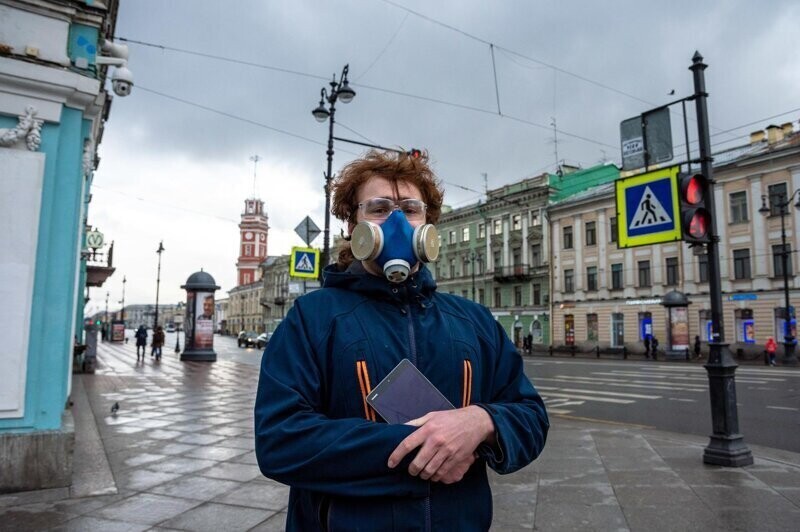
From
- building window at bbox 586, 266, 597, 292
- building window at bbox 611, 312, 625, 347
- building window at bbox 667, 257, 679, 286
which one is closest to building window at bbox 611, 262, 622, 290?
building window at bbox 586, 266, 597, 292

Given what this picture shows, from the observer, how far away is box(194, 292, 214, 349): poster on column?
88.3 ft

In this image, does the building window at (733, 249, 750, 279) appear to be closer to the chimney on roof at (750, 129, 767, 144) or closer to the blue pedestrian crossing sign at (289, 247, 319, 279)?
the chimney on roof at (750, 129, 767, 144)

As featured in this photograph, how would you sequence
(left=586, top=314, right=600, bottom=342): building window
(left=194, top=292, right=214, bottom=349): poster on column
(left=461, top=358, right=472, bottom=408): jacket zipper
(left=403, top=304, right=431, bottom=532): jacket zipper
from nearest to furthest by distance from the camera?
(left=403, top=304, right=431, bottom=532): jacket zipper, (left=461, top=358, right=472, bottom=408): jacket zipper, (left=194, top=292, right=214, bottom=349): poster on column, (left=586, top=314, right=600, bottom=342): building window

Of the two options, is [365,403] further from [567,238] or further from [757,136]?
[567,238]

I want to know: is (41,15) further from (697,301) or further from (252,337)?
(252,337)

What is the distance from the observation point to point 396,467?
151 cm

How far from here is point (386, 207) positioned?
198 centimetres

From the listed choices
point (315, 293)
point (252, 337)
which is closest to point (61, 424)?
point (315, 293)

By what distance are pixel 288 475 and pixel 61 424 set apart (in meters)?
5.09

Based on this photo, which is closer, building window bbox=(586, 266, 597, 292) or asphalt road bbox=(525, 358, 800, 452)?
asphalt road bbox=(525, 358, 800, 452)

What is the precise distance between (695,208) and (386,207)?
5.78 m

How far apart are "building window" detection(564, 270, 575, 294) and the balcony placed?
3.42 metres

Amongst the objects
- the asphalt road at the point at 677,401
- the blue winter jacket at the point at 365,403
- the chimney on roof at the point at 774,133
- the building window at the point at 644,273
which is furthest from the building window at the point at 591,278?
the blue winter jacket at the point at 365,403

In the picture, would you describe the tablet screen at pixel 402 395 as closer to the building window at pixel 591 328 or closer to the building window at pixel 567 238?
the building window at pixel 591 328
